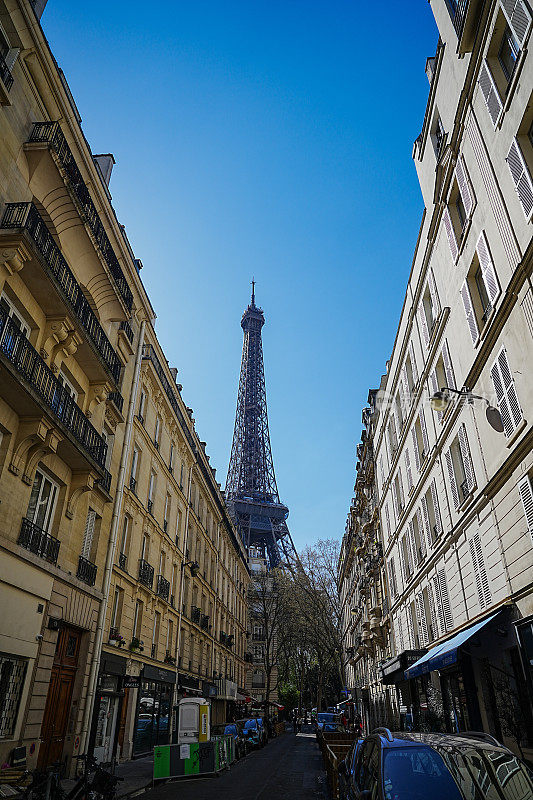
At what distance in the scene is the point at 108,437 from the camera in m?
18.8

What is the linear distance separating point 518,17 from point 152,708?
993 inches

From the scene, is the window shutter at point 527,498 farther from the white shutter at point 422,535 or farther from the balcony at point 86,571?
the balcony at point 86,571

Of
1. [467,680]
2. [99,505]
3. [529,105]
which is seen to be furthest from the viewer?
[99,505]

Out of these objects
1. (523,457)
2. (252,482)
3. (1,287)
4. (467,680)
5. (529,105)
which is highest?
(252,482)

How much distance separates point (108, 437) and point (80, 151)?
29.3ft

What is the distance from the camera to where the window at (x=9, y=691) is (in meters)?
11.5

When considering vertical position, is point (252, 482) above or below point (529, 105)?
above

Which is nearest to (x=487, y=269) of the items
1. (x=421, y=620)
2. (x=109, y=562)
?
(x=109, y=562)

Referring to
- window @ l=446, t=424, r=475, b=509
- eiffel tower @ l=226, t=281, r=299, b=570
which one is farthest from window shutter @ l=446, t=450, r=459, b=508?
eiffel tower @ l=226, t=281, r=299, b=570

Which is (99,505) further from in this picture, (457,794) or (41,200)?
(457,794)

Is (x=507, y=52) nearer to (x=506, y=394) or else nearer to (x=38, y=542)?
(x=506, y=394)

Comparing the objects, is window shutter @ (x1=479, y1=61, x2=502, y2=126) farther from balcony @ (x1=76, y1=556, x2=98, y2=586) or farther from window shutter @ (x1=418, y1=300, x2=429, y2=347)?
balcony @ (x1=76, y1=556, x2=98, y2=586)

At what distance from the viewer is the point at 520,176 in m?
11.5

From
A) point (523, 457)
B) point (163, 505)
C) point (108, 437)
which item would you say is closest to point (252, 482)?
point (163, 505)
